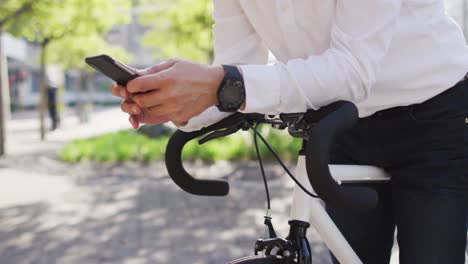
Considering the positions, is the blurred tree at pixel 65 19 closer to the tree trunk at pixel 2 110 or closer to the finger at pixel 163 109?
the tree trunk at pixel 2 110

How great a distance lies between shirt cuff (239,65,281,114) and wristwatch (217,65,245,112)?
0.04 ft

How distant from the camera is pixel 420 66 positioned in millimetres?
1590

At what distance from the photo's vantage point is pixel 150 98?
1127mm

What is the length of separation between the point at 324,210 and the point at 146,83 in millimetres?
686

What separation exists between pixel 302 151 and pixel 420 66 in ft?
1.24

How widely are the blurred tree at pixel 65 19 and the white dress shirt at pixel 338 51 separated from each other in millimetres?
11195

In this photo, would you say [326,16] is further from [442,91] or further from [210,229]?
[210,229]

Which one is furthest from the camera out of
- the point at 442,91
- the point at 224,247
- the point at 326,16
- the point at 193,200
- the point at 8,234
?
the point at 193,200

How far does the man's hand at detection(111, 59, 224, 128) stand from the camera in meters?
1.12

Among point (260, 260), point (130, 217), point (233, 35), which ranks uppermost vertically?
point (233, 35)

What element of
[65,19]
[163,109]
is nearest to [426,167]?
[163,109]

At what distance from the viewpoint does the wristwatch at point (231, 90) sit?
1200 millimetres

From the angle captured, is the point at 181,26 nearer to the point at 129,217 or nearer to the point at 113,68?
the point at 129,217

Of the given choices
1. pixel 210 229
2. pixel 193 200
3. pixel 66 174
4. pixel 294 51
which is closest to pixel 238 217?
pixel 210 229
